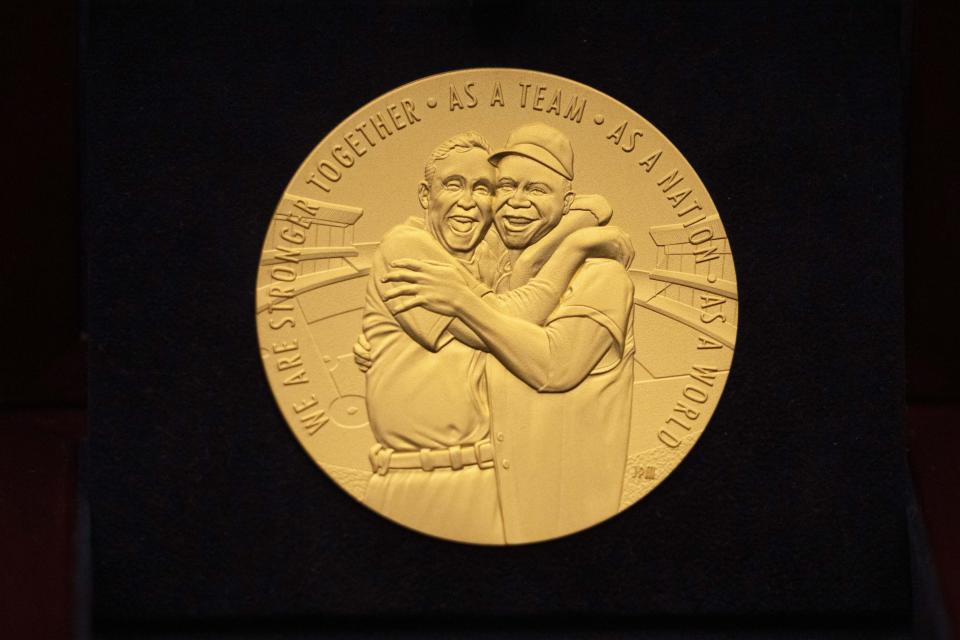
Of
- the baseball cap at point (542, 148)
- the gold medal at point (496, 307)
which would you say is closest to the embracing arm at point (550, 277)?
the gold medal at point (496, 307)

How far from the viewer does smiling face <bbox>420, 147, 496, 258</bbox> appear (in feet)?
9.22

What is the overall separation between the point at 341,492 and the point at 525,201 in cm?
61

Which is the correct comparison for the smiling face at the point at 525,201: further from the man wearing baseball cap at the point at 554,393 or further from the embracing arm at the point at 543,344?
the embracing arm at the point at 543,344

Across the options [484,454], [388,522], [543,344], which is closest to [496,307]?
[543,344]

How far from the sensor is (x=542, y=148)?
2.82m

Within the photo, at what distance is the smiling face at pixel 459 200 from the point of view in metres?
2.81

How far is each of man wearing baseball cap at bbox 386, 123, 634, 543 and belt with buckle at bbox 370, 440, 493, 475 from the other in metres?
0.02

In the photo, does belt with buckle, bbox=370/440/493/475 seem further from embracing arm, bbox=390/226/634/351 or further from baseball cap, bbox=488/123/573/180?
baseball cap, bbox=488/123/573/180

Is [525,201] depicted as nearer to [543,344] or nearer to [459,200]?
[459,200]

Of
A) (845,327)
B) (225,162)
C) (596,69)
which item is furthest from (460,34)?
(845,327)

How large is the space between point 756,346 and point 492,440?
514 mm

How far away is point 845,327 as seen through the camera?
290cm

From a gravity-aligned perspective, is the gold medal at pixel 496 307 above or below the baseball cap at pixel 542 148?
below

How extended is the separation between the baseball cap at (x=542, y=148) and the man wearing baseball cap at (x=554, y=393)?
0.16 feet
